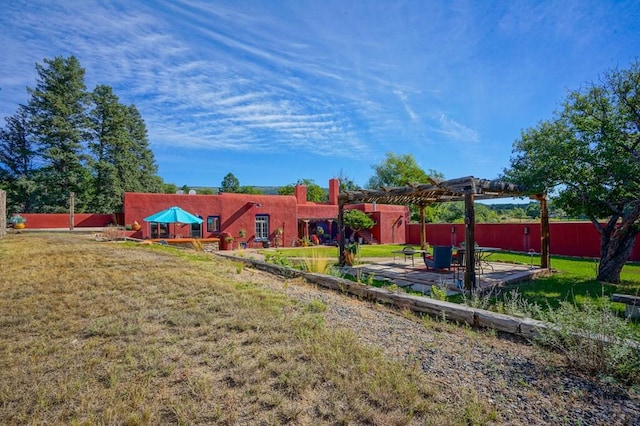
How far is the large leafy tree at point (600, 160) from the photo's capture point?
6.45 meters

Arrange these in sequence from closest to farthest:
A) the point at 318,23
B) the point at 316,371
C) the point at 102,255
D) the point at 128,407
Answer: the point at 128,407 → the point at 316,371 → the point at 102,255 → the point at 318,23

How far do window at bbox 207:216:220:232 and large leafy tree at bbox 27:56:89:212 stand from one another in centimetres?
1696

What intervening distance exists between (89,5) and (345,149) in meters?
25.1

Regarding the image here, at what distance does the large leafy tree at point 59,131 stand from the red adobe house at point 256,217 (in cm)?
1574

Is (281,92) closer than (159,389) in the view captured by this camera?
No

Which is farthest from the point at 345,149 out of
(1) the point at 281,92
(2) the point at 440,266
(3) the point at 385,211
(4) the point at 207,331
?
(4) the point at 207,331

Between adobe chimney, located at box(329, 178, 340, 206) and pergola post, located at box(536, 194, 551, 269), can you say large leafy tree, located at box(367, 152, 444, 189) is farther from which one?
pergola post, located at box(536, 194, 551, 269)

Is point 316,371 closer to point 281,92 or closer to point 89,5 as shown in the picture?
point 89,5

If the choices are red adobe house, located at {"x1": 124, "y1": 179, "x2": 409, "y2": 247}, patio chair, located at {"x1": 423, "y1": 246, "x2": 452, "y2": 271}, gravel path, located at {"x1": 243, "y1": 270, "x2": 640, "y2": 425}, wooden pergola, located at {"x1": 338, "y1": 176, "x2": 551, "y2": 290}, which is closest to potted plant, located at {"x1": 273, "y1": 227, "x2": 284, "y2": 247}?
red adobe house, located at {"x1": 124, "y1": 179, "x2": 409, "y2": 247}

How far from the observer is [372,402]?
2305mm

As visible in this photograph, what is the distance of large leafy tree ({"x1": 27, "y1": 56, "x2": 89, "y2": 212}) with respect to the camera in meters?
25.9

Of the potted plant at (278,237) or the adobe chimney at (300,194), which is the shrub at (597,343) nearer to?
the potted plant at (278,237)

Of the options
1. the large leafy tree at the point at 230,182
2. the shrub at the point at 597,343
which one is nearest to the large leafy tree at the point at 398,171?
the large leafy tree at the point at 230,182

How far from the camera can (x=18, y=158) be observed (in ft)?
86.8
